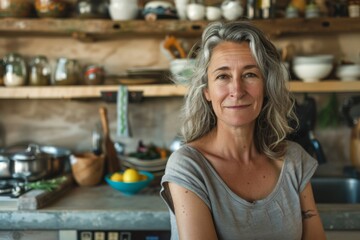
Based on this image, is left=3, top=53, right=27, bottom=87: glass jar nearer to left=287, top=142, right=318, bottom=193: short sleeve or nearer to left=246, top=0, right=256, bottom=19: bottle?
left=246, top=0, right=256, bottom=19: bottle

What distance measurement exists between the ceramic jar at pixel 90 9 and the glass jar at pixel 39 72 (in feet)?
1.15

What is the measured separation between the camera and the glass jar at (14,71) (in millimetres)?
1894

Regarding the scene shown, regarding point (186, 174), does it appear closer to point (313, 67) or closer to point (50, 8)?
point (313, 67)

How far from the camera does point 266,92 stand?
117 centimetres

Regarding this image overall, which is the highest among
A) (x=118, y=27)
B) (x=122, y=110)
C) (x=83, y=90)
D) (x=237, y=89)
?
(x=118, y=27)

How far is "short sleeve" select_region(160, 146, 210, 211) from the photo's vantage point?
1.01 metres

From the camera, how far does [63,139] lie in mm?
2193

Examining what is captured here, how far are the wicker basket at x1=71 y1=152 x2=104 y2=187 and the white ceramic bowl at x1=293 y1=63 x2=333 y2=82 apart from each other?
Answer: 44.9 inches

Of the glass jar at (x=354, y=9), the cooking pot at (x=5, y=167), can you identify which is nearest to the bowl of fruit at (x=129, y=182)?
the cooking pot at (x=5, y=167)

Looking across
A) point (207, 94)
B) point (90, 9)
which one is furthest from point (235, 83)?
point (90, 9)

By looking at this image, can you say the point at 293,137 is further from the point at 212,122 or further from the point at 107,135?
the point at 107,135

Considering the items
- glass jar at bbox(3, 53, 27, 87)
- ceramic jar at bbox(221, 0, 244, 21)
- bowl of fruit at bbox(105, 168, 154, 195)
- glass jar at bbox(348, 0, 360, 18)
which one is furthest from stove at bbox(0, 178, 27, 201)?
glass jar at bbox(348, 0, 360, 18)

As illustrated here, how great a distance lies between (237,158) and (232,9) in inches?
37.6

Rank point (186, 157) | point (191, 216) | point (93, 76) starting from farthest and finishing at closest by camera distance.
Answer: point (93, 76), point (186, 157), point (191, 216)
